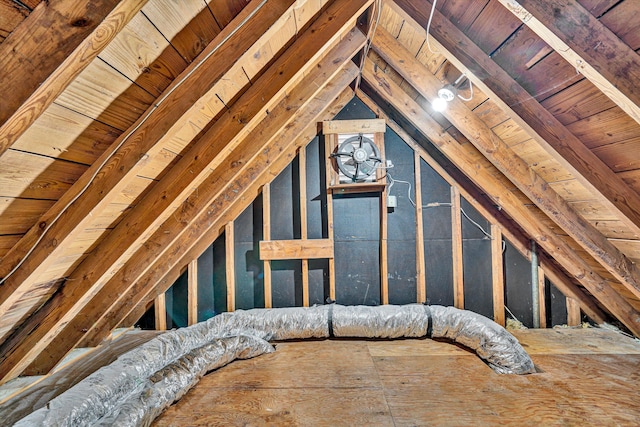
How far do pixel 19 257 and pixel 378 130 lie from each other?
2462 millimetres

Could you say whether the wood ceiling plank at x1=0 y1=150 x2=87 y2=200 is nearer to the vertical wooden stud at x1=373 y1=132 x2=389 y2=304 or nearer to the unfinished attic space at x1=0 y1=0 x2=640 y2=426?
the unfinished attic space at x1=0 y1=0 x2=640 y2=426

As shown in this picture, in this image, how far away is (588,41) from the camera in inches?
34.0

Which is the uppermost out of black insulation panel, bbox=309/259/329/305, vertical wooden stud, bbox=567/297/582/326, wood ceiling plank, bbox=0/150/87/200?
wood ceiling plank, bbox=0/150/87/200

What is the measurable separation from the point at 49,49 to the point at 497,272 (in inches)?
125

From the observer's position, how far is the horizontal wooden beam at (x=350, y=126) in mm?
2494

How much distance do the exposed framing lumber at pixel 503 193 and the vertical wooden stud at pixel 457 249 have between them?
15.1 inches

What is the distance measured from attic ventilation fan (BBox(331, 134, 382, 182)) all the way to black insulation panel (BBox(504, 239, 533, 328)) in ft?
5.00

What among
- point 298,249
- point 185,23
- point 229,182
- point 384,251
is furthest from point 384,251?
point 185,23

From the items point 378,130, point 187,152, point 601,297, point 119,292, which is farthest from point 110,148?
point 601,297

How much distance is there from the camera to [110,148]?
2.97ft

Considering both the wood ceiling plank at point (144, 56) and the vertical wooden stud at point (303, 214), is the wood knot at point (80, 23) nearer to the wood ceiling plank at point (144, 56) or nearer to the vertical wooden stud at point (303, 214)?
the wood ceiling plank at point (144, 56)

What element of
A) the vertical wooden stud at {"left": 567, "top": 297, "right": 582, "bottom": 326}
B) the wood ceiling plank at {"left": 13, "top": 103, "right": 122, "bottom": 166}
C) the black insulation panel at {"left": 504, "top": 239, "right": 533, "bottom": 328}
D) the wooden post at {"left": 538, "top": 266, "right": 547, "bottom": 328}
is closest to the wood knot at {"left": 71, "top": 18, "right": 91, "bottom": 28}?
the wood ceiling plank at {"left": 13, "top": 103, "right": 122, "bottom": 166}

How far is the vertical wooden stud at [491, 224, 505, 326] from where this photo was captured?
8.27ft

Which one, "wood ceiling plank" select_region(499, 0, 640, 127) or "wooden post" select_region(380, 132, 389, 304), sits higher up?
"wood ceiling plank" select_region(499, 0, 640, 127)
